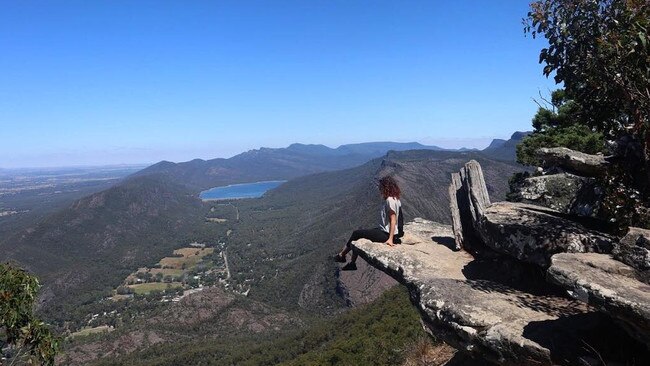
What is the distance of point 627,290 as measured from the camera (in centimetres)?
618

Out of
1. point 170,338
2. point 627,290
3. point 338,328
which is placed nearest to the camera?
point 627,290

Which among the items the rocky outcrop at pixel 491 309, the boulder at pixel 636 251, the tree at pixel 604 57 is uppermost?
the tree at pixel 604 57

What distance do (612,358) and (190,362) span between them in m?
102

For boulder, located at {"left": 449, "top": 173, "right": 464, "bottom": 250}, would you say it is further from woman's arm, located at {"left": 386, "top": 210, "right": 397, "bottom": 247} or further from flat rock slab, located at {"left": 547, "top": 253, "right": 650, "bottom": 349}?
flat rock slab, located at {"left": 547, "top": 253, "right": 650, "bottom": 349}

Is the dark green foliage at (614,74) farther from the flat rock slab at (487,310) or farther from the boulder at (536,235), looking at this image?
the flat rock slab at (487,310)

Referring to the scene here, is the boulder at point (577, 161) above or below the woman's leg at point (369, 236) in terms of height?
above

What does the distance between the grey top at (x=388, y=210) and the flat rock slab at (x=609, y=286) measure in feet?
17.2

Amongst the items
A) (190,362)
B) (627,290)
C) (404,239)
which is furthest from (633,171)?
(190,362)

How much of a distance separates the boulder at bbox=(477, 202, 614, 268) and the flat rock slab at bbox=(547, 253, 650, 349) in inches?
41.2

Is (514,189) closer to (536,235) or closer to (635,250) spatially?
(536,235)

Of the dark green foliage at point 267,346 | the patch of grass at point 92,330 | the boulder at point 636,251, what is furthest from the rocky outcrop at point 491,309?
the patch of grass at point 92,330

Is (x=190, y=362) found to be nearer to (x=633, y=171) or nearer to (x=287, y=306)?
(x=287, y=306)

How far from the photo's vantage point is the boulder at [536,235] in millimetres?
8820

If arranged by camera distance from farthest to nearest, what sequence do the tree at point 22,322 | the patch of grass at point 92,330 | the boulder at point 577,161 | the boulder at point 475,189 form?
1. the patch of grass at point 92,330
2. the tree at point 22,322
3. the boulder at point 475,189
4. the boulder at point 577,161
